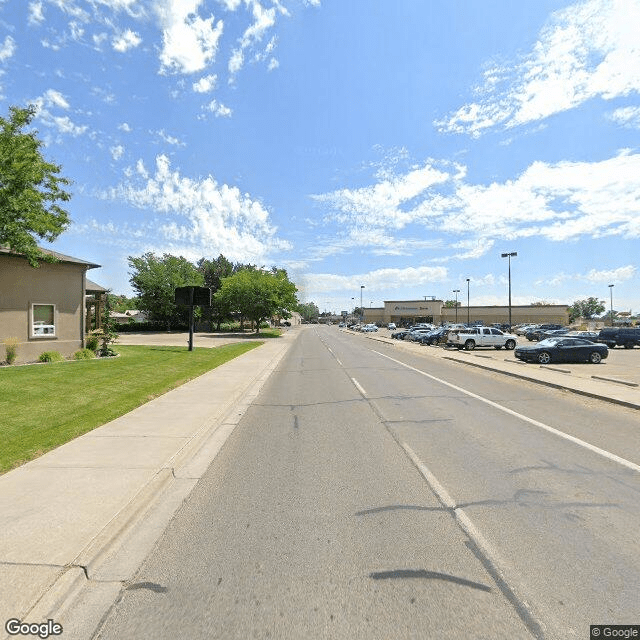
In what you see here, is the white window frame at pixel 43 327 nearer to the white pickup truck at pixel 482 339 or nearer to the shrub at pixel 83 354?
the shrub at pixel 83 354

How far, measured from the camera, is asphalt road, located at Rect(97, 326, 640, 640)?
2885 mm

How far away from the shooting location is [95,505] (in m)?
4.45

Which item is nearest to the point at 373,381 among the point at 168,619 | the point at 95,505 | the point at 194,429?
the point at 194,429

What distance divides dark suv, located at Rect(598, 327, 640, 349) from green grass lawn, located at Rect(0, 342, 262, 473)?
109 feet

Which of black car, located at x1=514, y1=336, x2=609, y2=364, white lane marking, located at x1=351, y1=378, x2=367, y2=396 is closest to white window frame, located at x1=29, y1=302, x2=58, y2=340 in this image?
white lane marking, located at x1=351, y1=378, x2=367, y2=396

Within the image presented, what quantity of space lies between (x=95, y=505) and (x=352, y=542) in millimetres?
2725

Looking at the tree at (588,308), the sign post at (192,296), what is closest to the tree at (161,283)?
the sign post at (192,296)

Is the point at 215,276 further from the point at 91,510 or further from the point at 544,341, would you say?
the point at 91,510

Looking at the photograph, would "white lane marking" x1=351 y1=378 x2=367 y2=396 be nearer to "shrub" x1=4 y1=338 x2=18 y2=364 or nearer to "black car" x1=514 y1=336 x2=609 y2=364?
"black car" x1=514 y1=336 x2=609 y2=364

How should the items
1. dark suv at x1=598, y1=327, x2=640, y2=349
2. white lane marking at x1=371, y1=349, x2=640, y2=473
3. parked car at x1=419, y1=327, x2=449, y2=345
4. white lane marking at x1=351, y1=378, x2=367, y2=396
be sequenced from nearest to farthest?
white lane marking at x1=371, y1=349, x2=640, y2=473 → white lane marking at x1=351, y1=378, x2=367, y2=396 → dark suv at x1=598, y1=327, x2=640, y2=349 → parked car at x1=419, y1=327, x2=449, y2=345

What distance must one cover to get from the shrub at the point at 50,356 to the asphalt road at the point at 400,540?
14396 millimetres

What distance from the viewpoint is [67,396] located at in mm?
10719

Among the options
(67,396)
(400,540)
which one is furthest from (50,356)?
(400,540)

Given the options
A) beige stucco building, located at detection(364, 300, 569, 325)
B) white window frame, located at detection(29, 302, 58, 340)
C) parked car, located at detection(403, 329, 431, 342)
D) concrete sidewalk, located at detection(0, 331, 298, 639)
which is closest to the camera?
concrete sidewalk, located at detection(0, 331, 298, 639)
